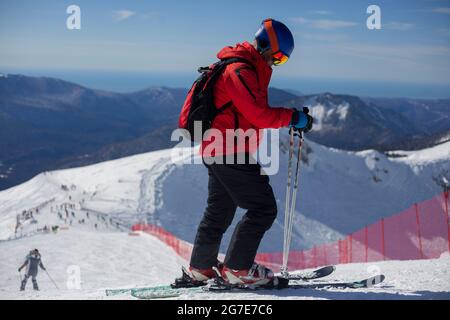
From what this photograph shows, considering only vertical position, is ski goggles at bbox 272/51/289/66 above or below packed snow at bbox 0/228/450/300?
above

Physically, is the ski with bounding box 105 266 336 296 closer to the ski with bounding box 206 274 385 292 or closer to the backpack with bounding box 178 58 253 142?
the ski with bounding box 206 274 385 292

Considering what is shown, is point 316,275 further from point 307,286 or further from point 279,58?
point 279,58

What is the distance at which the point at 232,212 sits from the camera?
16.5ft

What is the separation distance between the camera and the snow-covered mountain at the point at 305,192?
1383 inches

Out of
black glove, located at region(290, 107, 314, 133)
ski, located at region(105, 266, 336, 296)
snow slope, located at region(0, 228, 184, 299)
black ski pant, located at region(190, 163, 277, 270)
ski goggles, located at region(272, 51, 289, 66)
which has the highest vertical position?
ski goggles, located at region(272, 51, 289, 66)

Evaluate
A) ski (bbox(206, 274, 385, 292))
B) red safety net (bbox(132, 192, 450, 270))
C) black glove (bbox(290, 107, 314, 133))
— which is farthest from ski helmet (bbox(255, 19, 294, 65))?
red safety net (bbox(132, 192, 450, 270))

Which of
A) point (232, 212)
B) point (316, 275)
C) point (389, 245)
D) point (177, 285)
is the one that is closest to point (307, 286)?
point (316, 275)

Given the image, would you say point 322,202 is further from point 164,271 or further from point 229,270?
point 229,270

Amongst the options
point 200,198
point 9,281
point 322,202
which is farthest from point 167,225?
point 9,281

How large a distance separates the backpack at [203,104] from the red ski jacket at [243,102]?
0.04 meters

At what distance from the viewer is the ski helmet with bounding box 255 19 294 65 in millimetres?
4488

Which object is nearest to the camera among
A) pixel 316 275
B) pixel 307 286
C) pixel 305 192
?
pixel 307 286

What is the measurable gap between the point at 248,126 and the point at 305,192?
132 feet

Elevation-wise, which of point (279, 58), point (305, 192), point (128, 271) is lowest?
point (128, 271)
